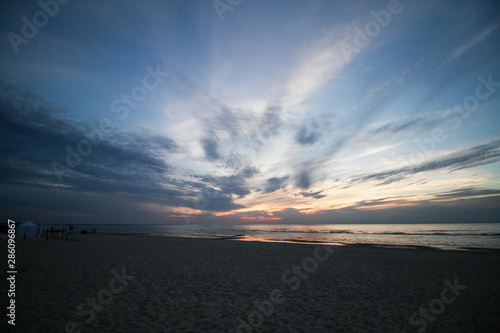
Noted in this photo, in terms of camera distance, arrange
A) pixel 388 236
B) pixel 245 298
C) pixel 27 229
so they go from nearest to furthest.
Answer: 1. pixel 245 298
2. pixel 27 229
3. pixel 388 236

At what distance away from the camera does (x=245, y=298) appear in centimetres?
888

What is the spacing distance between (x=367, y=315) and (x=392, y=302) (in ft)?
7.06

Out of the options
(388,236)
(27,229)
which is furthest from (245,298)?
(388,236)

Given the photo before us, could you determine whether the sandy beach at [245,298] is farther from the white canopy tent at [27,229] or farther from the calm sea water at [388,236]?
the white canopy tent at [27,229]

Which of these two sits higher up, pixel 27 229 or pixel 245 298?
pixel 27 229

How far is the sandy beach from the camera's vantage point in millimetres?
6582

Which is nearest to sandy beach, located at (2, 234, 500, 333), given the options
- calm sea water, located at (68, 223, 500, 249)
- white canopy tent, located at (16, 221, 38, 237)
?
calm sea water, located at (68, 223, 500, 249)

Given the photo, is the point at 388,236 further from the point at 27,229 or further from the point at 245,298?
the point at 27,229

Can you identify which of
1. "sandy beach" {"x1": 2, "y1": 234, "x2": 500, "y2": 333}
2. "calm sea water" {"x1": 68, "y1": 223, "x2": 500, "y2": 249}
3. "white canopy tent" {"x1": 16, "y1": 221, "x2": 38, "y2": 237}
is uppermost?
"white canopy tent" {"x1": 16, "y1": 221, "x2": 38, "y2": 237}

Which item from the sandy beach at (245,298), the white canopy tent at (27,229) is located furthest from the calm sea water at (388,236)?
the white canopy tent at (27,229)

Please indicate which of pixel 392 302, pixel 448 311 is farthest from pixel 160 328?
pixel 448 311

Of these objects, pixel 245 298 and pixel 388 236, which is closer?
pixel 245 298

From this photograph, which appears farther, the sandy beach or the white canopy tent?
the white canopy tent

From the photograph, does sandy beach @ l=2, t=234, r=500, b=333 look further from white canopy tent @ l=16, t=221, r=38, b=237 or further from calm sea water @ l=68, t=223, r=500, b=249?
white canopy tent @ l=16, t=221, r=38, b=237
